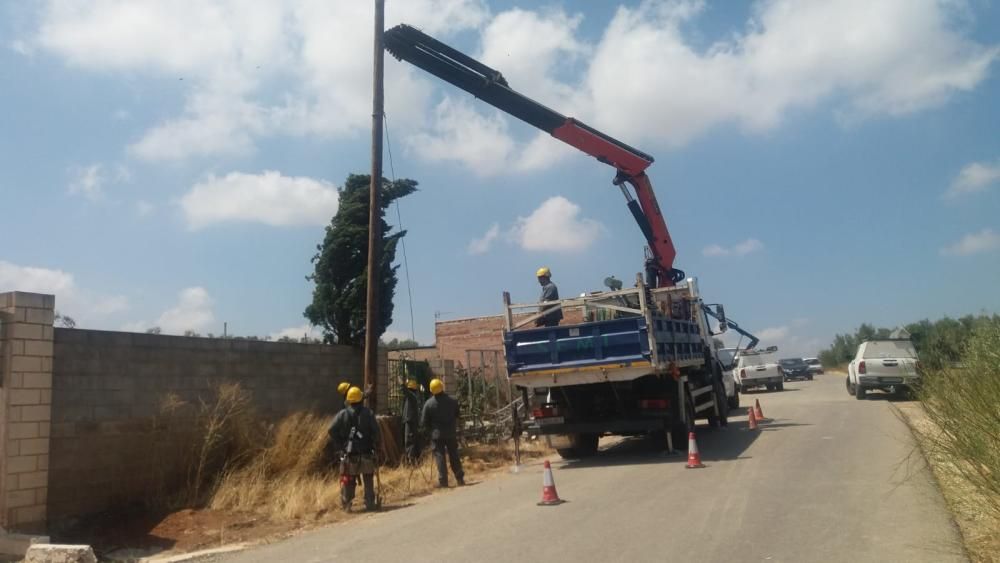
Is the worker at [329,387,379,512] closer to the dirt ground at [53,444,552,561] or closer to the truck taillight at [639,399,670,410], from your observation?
the dirt ground at [53,444,552,561]

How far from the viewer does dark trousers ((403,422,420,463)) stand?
13.1 meters

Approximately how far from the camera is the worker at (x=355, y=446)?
10.5m

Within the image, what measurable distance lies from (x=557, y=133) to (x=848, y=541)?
12.0 m

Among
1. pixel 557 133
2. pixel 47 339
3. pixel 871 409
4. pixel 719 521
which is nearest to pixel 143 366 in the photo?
pixel 47 339

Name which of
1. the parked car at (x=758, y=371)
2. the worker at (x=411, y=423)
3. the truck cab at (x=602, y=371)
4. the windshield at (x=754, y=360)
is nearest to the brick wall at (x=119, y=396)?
the worker at (x=411, y=423)

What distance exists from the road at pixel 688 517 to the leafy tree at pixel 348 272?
6.55m

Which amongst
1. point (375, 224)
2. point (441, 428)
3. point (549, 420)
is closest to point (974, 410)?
point (441, 428)

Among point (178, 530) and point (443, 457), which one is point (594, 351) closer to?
point (443, 457)

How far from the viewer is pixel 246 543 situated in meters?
8.94

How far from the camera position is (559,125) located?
17.1m

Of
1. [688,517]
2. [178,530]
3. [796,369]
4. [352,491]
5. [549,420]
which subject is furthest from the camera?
[796,369]

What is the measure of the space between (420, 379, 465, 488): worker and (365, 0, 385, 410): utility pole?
1673mm

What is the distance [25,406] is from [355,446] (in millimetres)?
3927

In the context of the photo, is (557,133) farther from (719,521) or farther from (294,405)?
(719,521)
